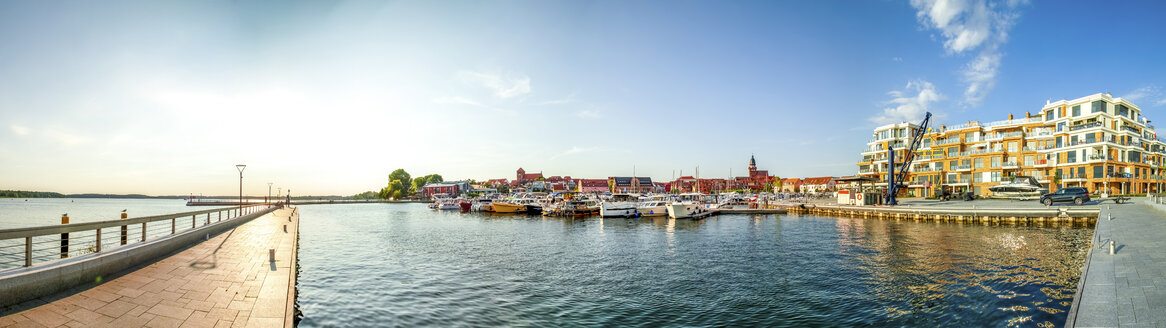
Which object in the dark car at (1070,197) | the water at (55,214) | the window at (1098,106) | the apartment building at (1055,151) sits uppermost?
the window at (1098,106)

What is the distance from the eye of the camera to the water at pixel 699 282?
12.7m

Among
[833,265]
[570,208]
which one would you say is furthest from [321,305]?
[570,208]

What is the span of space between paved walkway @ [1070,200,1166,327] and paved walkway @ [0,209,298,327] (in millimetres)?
13792

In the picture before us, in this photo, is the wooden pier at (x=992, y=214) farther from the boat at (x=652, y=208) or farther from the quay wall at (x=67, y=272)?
the quay wall at (x=67, y=272)

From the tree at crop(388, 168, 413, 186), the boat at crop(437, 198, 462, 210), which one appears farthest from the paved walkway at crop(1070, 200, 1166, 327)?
the tree at crop(388, 168, 413, 186)

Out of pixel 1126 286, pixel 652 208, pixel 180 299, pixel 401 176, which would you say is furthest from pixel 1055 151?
pixel 401 176

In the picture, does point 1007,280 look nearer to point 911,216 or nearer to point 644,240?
point 644,240

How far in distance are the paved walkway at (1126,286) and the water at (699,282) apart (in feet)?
5.25

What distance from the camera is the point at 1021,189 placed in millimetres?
52312

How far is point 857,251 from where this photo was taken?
80.8 feet

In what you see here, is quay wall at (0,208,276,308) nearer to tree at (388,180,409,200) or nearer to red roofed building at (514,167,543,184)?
tree at (388,180,409,200)

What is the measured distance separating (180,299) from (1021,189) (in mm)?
69900

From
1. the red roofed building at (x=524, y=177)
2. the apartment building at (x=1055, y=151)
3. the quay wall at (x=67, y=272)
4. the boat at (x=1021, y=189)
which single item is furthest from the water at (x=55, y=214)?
the red roofed building at (x=524, y=177)

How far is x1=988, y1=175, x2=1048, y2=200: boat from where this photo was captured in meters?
50.2
